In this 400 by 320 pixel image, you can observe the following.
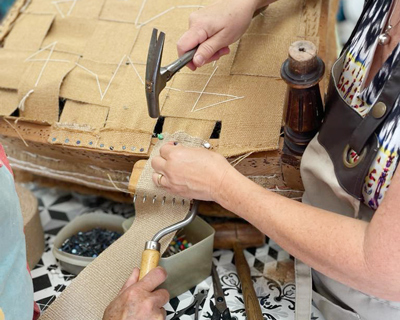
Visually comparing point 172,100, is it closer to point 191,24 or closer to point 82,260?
point 191,24

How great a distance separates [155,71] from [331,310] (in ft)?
1.99

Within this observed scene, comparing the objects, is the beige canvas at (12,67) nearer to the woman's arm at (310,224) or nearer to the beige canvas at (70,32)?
the beige canvas at (70,32)

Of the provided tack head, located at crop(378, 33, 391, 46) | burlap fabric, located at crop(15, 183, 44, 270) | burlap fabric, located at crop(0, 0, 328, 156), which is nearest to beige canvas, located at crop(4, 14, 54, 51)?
burlap fabric, located at crop(0, 0, 328, 156)

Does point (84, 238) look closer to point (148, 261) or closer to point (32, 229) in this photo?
point (32, 229)

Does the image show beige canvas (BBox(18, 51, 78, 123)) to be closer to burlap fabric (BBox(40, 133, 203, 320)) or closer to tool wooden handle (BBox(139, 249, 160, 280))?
burlap fabric (BBox(40, 133, 203, 320))

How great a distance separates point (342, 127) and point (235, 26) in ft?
1.22

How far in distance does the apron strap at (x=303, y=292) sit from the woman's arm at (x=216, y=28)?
50cm

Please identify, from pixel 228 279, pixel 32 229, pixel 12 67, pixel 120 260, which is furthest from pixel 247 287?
pixel 12 67

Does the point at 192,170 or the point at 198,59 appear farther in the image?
the point at 198,59

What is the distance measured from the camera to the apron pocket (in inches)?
39.9

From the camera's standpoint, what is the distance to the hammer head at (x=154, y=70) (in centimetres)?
98

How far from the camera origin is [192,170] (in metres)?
0.97

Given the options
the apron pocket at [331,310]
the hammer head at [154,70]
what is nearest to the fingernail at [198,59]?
the hammer head at [154,70]

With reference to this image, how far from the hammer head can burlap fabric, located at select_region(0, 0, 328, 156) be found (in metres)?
0.14
